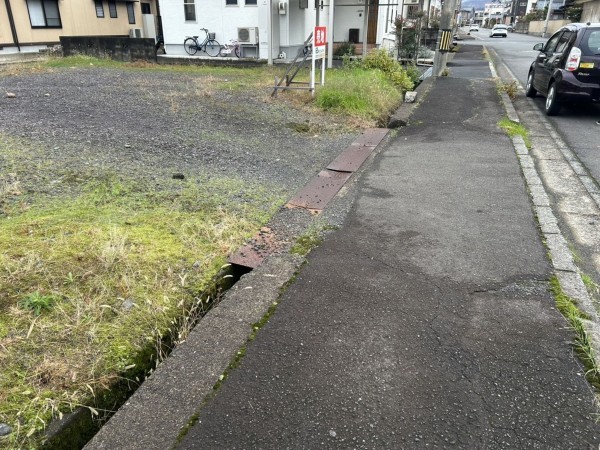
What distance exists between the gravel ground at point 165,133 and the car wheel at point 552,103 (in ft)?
14.9

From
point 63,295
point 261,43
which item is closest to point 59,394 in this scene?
point 63,295

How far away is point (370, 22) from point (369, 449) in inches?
873

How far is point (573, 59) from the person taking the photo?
26.9ft

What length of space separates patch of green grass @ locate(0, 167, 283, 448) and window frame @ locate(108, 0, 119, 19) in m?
25.3

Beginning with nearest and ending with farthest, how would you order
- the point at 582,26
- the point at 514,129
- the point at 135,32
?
the point at 514,129 < the point at 582,26 < the point at 135,32

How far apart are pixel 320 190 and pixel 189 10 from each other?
632 inches

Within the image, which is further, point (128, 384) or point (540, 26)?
point (540, 26)

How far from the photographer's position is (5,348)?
2.36 metres

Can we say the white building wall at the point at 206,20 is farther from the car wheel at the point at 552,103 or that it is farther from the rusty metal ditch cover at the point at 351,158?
the rusty metal ditch cover at the point at 351,158

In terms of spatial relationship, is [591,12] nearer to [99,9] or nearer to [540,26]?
[540,26]

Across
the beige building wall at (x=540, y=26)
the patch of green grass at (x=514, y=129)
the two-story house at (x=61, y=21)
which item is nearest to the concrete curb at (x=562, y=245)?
the patch of green grass at (x=514, y=129)

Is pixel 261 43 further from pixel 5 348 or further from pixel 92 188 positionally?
pixel 5 348

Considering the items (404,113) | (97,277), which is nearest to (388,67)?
(404,113)

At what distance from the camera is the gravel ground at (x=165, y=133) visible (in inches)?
209
